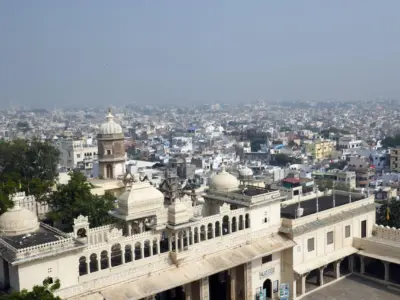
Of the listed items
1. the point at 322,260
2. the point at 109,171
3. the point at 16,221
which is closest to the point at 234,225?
the point at 322,260

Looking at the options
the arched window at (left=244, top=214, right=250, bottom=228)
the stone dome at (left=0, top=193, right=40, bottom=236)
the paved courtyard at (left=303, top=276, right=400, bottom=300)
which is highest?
the stone dome at (left=0, top=193, right=40, bottom=236)

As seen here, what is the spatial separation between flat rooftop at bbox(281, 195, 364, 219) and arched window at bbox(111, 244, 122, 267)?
1091 centimetres

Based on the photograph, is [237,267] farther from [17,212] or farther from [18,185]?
[18,185]

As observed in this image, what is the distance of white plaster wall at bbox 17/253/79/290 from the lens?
19047 mm

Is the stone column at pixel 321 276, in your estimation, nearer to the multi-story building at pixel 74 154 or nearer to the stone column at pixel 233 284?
the stone column at pixel 233 284

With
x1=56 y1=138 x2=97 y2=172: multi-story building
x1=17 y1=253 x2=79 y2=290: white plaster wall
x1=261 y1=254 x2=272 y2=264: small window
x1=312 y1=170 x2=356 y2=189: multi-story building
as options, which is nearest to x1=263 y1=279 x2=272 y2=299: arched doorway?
x1=261 y1=254 x2=272 y2=264: small window

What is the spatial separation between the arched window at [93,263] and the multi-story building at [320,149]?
90114mm

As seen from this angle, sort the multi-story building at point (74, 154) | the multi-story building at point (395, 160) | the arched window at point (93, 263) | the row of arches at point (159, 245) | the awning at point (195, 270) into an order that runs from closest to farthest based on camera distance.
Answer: the awning at point (195, 270)
the arched window at point (93, 263)
the row of arches at point (159, 245)
the multi-story building at point (395, 160)
the multi-story building at point (74, 154)

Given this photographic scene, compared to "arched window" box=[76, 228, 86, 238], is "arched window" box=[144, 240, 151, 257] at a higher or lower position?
lower

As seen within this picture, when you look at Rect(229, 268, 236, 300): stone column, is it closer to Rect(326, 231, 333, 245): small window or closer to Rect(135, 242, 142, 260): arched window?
Rect(135, 242, 142, 260): arched window

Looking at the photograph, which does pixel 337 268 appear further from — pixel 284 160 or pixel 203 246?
pixel 284 160

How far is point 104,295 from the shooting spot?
68.3ft

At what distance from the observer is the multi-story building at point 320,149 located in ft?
358

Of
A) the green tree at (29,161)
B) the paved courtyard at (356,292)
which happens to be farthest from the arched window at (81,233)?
the green tree at (29,161)
